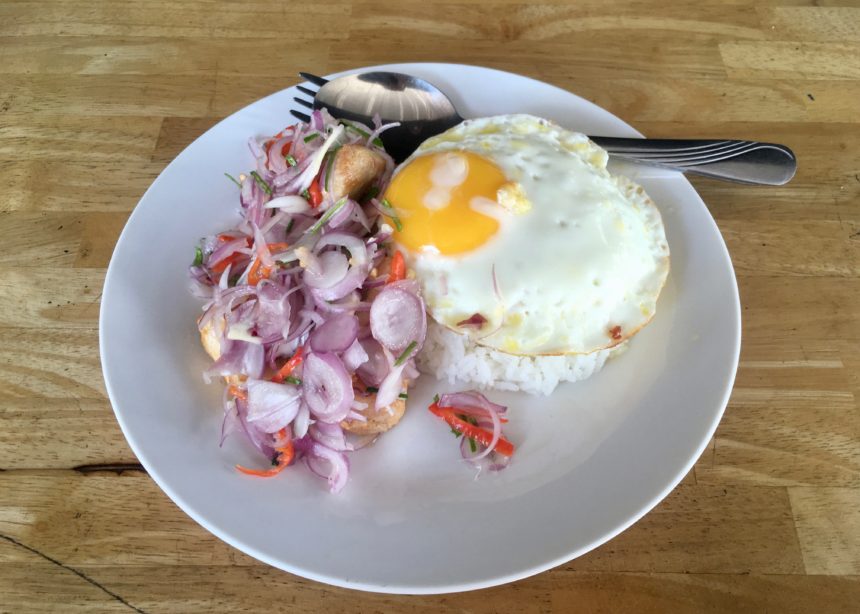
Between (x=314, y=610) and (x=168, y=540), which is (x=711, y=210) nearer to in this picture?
(x=314, y=610)

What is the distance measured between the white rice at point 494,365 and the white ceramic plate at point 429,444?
0.04 m

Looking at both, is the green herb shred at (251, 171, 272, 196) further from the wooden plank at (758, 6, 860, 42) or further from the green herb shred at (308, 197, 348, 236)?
the wooden plank at (758, 6, 860, 42)

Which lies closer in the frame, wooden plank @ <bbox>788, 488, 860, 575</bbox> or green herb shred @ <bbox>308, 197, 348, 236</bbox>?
wooden plank @ <bbox>788, 488, 860, 575</bbox>

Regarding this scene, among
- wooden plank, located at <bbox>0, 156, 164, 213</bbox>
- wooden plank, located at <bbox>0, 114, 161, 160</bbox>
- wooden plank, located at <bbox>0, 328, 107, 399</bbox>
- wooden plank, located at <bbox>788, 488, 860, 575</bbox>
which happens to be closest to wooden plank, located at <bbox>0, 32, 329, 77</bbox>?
wooden plank, located at <bbox>0, 114, 161, 160</bbox>

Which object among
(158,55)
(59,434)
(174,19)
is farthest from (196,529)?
(174,19)

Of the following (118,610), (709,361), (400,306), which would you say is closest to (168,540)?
(118,610)

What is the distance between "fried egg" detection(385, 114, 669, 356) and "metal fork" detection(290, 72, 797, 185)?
1.24 feet

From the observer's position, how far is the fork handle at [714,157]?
2037 millimetres

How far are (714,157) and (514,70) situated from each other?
38.3 inches

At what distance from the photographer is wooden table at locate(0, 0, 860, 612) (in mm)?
1576

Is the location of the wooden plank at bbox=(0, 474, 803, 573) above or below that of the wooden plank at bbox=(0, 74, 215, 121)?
below

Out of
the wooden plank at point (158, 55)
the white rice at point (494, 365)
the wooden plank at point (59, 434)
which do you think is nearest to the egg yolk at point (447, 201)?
the white rice at point (494, 365)

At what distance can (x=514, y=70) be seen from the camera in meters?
2.65

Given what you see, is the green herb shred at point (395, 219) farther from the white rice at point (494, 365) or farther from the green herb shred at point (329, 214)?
the white rice at point (494, 365)
